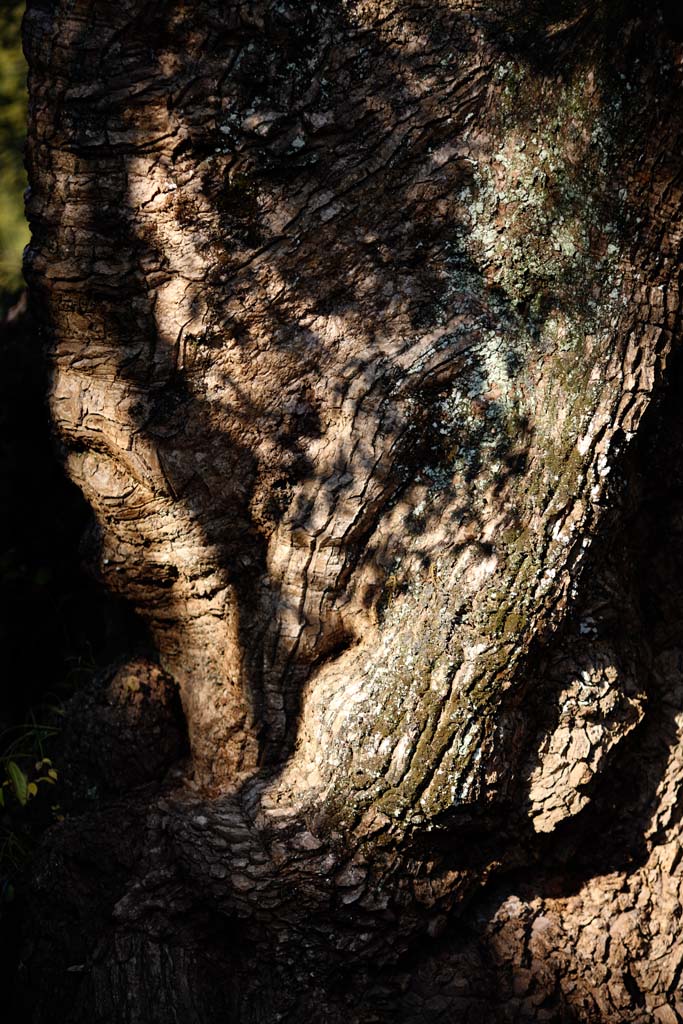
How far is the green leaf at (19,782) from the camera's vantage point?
3.77 metres

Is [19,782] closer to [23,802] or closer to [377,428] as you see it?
[23,802]

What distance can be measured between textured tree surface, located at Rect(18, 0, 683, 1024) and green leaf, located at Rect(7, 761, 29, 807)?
95cm

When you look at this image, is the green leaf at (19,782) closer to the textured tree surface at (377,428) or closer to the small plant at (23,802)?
the small plant at (23,802)

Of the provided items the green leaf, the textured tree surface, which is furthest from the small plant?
the textured tree surface

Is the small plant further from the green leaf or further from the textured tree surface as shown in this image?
the textured tree surface

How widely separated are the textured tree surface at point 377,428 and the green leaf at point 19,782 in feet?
3.11

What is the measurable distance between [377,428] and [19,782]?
2.41 m

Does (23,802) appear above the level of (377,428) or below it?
below

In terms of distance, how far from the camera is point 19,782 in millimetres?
3807

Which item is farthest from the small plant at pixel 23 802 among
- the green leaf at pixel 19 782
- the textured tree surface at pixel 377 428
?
the textured tree surface at pixel 377 428

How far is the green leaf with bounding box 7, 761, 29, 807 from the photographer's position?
3.77m

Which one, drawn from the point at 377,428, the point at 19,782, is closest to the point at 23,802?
the point at 19,782

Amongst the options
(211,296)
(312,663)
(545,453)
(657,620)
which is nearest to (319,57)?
(211,296)

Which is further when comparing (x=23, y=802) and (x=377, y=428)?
(x=23, y=802)
